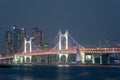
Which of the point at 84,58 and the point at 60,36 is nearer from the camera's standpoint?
the point at 84,58

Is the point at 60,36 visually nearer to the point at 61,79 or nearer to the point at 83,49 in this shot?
the point at 83,49

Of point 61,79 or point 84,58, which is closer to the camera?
point 61,79

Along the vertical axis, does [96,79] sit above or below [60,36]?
below

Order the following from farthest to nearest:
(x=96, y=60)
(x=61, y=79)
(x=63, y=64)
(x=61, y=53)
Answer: (x=96, y=60), (x=63, y=64), (x=61, y=53), (x=61, y=79)

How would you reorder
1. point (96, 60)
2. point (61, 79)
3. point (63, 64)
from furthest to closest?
point (96, 60)
point (63, 64)
point (61, 79)

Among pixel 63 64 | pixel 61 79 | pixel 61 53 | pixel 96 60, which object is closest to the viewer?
pixel 61 79

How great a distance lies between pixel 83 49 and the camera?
15400 centimetres

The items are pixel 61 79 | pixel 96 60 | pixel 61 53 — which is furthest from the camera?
pixel 96 60

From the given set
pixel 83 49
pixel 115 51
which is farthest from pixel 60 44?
pixel 115 51

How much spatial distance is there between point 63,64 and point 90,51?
13.0m

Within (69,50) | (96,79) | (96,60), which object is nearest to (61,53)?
(69,50)

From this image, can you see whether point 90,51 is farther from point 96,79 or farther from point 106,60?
point 96,79

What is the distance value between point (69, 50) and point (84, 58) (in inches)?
321

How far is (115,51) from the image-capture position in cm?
14775
